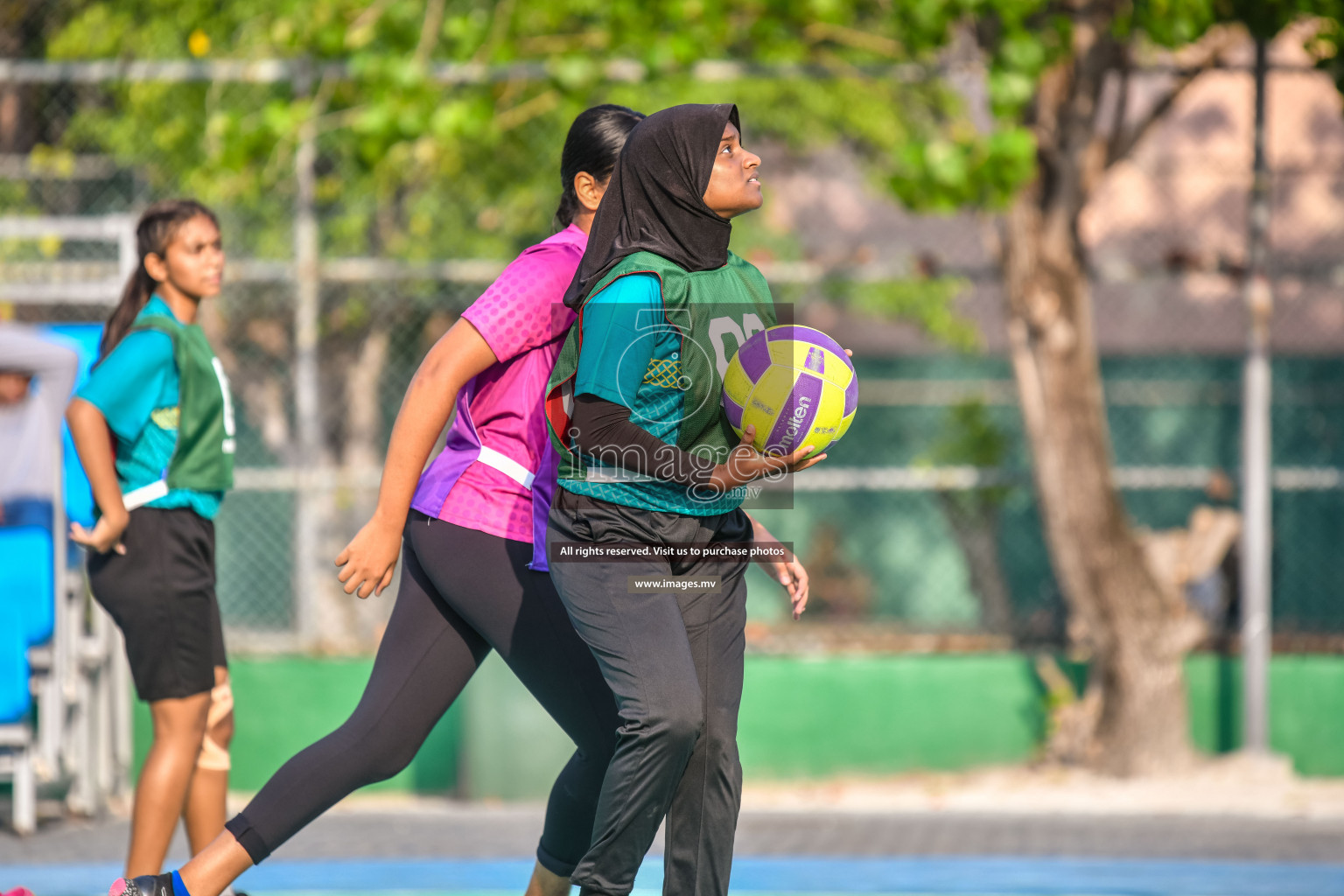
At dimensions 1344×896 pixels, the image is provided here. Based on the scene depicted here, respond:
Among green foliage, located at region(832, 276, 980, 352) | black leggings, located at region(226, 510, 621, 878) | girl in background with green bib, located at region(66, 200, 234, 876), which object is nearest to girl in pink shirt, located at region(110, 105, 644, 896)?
black leggings, located at region(226, 510, 621, 878)

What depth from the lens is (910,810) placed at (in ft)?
23.0

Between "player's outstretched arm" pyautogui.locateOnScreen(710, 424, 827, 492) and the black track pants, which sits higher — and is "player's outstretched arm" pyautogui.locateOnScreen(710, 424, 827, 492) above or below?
above

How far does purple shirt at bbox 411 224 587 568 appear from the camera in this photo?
3.61m

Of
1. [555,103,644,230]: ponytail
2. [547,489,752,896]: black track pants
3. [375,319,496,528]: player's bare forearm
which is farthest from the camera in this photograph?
[555,103,644,230]: ponytail

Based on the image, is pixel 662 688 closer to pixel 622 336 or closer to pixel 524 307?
pixel 622 336

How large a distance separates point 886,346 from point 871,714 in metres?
7.64

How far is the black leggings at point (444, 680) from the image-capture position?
3580 mm

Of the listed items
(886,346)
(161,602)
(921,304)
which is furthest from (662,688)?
(886,346)

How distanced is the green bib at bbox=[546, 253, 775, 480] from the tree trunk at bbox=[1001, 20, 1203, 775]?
4.30 meters

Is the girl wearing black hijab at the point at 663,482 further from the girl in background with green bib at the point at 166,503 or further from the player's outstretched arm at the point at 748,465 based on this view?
the girl in background with green bib at the point at 166,503

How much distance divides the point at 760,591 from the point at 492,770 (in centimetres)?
728

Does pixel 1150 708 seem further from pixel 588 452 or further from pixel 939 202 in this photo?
pixel 588 452

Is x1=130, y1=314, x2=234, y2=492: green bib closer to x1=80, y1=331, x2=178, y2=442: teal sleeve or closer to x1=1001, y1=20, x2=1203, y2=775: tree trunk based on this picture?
x1=80, y1=331, x2=178, y2=442: teal sleeve

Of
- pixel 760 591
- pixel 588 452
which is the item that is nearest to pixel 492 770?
pixel 588 452
